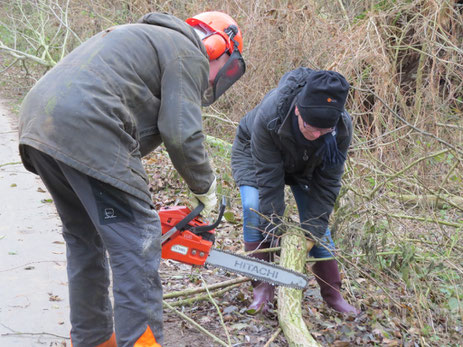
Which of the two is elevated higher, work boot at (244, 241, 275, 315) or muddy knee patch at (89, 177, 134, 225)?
muddy knee patch at (89, 177, 134, 225)

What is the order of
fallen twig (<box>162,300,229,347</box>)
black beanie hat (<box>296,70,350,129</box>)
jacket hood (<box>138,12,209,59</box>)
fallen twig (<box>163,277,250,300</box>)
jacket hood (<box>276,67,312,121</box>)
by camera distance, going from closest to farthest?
jacket hood (<box>138,12,209,59</box>) < black beanie hat (<box>296,70,350,129</box>) < fallen twig (<box>162,300,229,347</box>) < jacket hood (<box>276,67,312,121</box>) < fallen twig (<box>163,277,250,300</box>)

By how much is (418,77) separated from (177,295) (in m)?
5.33

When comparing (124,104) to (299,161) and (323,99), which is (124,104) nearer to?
(323,99)

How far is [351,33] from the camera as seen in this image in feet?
21.6

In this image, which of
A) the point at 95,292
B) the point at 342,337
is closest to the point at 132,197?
the point at 95,292

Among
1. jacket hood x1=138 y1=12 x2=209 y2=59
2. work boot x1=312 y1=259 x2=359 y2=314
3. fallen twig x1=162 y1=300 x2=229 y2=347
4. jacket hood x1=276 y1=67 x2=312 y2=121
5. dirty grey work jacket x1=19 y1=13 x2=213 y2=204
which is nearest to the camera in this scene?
dirty grey work jacket x1=19 y1=13 x2=213 y2=204

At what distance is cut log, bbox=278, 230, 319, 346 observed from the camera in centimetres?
293

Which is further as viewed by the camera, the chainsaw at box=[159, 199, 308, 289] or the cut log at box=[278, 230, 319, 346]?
the cut log at box=[278, 230, 319, 346]

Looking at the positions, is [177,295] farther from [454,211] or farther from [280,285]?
[454,211]

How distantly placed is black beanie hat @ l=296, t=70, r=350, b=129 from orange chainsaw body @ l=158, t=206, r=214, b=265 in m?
0.91

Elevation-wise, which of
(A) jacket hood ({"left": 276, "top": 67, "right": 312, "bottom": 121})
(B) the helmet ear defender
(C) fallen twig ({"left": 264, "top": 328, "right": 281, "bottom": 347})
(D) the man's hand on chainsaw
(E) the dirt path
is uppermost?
(B) the helmet ear defender

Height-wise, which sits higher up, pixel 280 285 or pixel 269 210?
pixel 269 210

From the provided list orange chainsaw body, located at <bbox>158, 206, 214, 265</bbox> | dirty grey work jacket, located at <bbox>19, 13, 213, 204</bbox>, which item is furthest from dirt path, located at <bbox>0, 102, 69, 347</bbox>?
dirty grey work jacket, located at <bbox>19, 13, 213, 204</bbox>

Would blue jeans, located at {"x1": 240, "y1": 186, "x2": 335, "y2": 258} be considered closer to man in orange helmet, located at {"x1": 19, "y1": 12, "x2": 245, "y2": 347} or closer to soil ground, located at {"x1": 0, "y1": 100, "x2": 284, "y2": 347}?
soil ground, located at {"x1": 0, "y1": 100, "x2": 284, "y2": 347}
